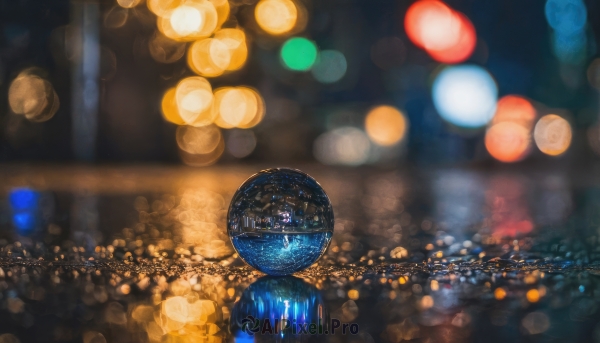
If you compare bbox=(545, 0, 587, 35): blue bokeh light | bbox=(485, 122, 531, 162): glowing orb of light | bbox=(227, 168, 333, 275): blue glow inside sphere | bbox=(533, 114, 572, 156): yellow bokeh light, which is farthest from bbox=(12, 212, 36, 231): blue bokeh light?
bbox=(545, 0, 587, 35): blue bokeh light

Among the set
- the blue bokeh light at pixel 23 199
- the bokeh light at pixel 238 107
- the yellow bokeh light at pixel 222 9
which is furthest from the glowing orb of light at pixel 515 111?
the blue bokeh light at pixel 23 199

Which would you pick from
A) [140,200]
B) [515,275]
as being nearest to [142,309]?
[515,275]

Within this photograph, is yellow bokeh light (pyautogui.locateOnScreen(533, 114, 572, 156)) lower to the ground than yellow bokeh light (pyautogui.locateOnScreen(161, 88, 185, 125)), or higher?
lower

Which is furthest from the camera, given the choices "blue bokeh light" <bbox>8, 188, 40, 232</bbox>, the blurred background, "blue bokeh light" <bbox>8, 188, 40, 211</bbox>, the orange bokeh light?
the orange bokeh light

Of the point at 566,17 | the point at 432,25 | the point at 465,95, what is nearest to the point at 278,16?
the point at 432,25

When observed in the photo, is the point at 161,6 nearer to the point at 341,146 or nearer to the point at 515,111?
the point at 341,146

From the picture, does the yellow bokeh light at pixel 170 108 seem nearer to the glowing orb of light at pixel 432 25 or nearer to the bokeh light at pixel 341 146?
the bokeh light at pixel 341 146

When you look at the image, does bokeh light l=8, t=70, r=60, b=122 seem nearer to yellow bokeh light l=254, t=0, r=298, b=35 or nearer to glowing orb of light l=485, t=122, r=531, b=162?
yellow bokeh light l=254, t=0, r=298, b=35
